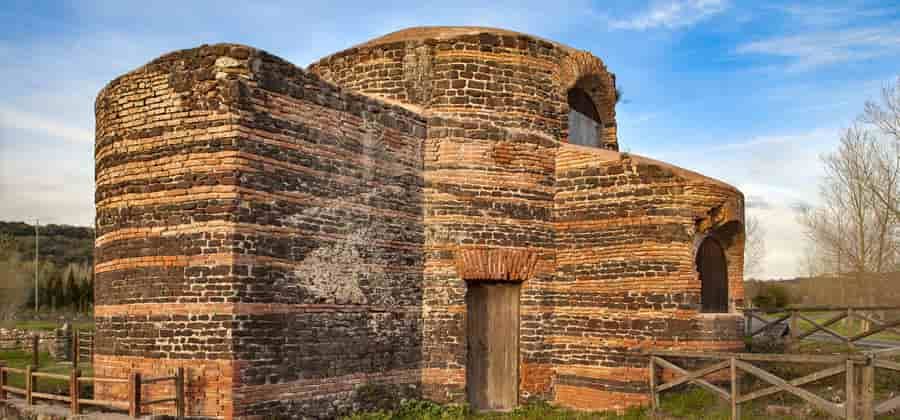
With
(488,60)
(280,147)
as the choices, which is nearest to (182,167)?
(280,147)

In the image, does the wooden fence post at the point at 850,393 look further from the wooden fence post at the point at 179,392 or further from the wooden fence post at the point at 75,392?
the wooden fence post at the point at 75,392

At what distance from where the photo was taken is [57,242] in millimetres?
78438

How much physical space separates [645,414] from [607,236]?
2833mm

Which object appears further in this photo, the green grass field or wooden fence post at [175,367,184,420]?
the green grass field

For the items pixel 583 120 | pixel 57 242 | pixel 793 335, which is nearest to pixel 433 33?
pixel 583 120

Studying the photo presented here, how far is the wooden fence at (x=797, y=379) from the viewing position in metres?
9.06

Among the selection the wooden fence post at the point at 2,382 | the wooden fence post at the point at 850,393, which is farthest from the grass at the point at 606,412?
the wooden fence post at the point at 2,382

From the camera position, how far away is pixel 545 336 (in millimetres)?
12453

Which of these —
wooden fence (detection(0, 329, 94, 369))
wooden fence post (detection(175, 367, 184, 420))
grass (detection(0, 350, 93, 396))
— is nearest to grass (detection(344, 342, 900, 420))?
wooden fence post (detection(175, 367, 184, 420))

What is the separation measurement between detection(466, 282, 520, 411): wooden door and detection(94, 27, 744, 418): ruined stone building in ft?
0.11

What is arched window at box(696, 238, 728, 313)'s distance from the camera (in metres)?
12.4

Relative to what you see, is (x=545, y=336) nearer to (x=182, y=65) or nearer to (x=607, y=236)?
(x=607, y=236)

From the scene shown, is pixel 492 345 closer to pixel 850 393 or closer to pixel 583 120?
pixel 583 120

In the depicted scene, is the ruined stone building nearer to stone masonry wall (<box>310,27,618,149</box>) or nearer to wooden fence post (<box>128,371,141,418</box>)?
stone masonry wall (<box>310,27,618,149</box>)
